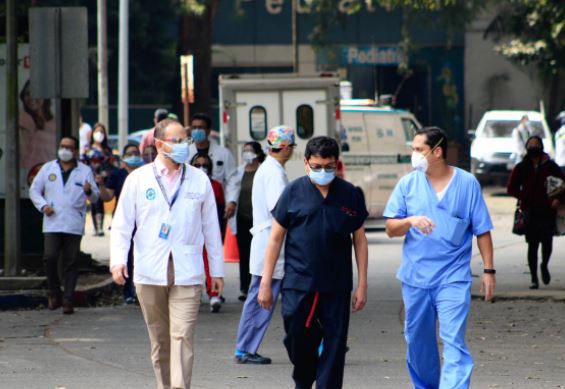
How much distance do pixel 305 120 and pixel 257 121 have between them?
2.53 ft

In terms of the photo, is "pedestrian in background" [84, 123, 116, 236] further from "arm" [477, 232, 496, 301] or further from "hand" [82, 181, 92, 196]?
"arm" [477, 232, 496, 301]

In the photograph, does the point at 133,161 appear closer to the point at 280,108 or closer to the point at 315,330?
the point at 315,330

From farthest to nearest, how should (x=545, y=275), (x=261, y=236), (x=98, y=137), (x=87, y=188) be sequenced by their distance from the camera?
(x=98, y=137), (x=545, y=275), (x=87, y=188), (x=261, y=236)

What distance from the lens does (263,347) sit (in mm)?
11328

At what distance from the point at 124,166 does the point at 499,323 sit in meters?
4.45

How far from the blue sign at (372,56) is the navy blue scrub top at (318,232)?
4246cm

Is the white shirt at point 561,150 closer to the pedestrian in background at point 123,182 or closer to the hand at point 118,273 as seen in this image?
the pedestrian in background at point 123,182

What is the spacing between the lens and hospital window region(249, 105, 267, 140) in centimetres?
2216

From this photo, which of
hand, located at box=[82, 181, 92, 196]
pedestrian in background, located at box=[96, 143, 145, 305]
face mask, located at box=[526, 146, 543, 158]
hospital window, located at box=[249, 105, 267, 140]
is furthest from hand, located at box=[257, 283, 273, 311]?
hospital window, located at box=[249, 105, 267, 140]

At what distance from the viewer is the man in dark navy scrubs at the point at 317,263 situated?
8078mm

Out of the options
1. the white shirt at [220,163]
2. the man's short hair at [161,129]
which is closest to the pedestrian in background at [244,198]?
the white shirt at [220,163]

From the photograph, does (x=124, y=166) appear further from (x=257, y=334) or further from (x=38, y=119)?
(x=257, y=334)

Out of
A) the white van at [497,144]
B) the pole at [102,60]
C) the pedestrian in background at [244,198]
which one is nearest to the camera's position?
the pedestrian in background at [244,198]

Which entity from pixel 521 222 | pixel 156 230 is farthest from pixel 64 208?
pixel 156 230
